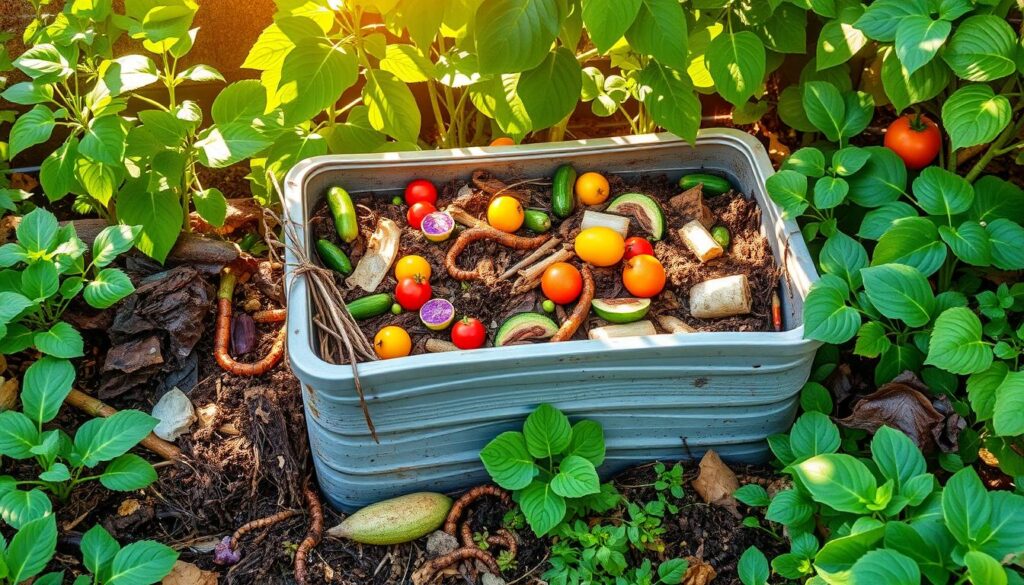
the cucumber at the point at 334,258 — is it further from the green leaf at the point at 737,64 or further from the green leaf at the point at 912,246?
the green leaf at the point at 912,246

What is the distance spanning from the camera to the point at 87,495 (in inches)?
81.9

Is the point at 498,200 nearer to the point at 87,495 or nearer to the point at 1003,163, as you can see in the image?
the point at 87,495

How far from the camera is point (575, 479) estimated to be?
1874 mm

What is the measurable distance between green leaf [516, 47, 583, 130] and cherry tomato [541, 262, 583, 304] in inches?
15.0

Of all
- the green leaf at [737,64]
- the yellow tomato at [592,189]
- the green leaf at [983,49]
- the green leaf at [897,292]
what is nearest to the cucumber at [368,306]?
the yellow tomato at [592,189]

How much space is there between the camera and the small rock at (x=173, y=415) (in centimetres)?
220

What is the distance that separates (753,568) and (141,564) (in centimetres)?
125

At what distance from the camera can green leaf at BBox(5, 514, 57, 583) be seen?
171cm

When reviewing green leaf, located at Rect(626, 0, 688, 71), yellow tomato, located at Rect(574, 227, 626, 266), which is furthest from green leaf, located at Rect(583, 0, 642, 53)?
yellow tomato, located at Rect(574, 227, 626, 266)

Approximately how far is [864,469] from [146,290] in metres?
1.75

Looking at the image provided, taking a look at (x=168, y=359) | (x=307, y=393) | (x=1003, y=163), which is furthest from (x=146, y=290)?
(x=1003, y=163)

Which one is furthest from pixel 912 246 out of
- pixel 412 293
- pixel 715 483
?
pixel 412 293

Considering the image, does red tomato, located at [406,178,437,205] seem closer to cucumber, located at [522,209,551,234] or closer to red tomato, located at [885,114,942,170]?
cucumber, located at [522,209,551,234]

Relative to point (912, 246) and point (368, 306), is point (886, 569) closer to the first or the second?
point (912, 246)
